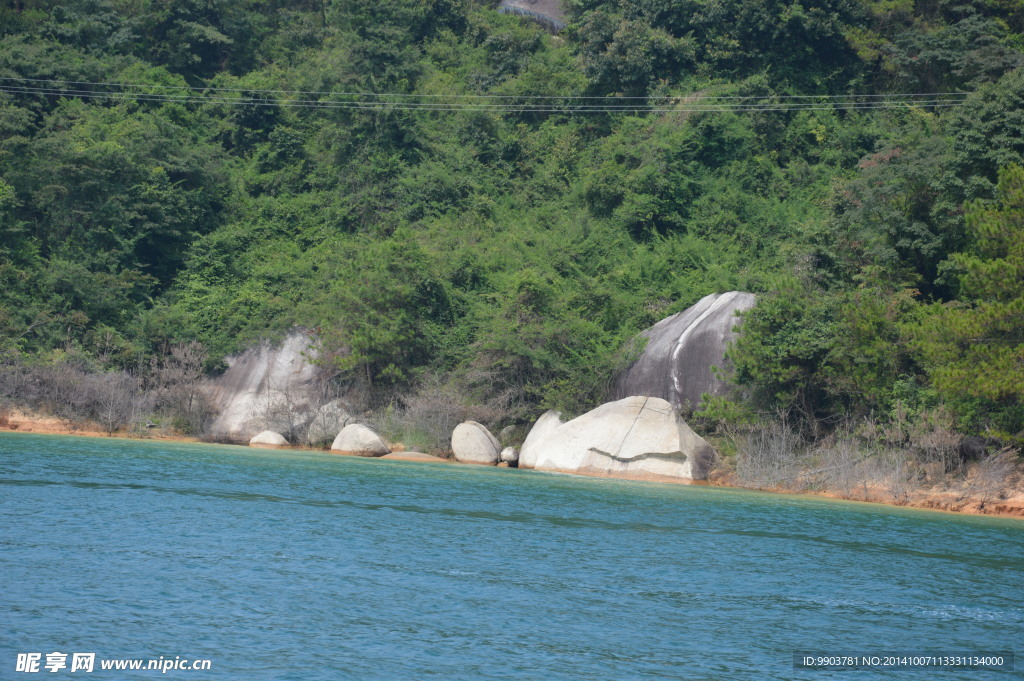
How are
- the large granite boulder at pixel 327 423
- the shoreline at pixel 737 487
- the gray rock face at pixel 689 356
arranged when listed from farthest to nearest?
the large granite boulder at pixel 327 423 → the gray rock face at pixel 689 356 → the shoreline at pixel 737 487

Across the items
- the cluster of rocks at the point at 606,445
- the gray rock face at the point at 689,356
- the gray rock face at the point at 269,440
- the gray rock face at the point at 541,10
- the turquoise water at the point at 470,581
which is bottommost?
the gray rock face at the point at 269,440

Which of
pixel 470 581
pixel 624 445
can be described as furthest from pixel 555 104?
pixel 470 581

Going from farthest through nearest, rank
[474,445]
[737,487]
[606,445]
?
[474,445], [606,445], [737,487]

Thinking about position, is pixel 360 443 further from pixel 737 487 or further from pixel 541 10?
pixel 541 10

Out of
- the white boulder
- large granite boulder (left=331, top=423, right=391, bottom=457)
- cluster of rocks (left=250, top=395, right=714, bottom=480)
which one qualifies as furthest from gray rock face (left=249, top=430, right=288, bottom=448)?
the white boulder

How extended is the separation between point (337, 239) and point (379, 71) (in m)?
9.71

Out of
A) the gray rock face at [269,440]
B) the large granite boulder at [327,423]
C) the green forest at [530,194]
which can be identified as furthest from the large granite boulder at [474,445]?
the gray rock face at [269,440]

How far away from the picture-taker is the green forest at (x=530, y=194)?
25734 millimetres

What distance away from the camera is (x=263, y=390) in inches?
1375

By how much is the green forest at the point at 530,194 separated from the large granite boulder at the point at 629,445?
49.6 inches

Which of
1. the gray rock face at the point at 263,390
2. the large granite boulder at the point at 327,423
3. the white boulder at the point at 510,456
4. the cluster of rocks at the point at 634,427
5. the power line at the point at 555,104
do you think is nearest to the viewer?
the cluster of rocks at the point at 634,427

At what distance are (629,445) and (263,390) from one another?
14125mm

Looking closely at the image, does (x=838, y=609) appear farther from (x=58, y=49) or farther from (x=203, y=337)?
(x=58, y=49)

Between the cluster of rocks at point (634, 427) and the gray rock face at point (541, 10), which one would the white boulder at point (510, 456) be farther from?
the gray rock face at point (541, 10)
